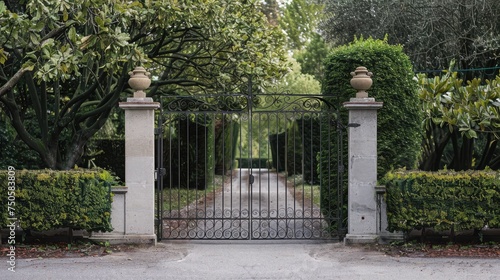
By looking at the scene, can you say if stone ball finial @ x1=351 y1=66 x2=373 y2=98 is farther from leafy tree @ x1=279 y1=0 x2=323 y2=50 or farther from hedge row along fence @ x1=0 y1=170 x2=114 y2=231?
leafy tree @ x1=279 y1=0 x2=323 y2=50

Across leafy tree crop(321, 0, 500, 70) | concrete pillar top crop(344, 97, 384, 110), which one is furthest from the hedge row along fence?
leafy tree crop(321, 0, 500, 70)

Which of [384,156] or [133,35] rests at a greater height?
[133,35]

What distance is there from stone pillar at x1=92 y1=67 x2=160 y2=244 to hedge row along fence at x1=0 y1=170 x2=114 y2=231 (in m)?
0.63

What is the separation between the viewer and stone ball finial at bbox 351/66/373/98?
34.1ft

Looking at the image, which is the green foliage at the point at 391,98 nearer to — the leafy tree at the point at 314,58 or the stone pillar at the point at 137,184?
the stone pillar at the point at 137,184

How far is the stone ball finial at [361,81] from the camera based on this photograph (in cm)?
1038

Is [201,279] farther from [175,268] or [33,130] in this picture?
[33,130]

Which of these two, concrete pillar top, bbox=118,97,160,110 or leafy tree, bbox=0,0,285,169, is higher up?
leafy tree, bbox=0,0,285,169

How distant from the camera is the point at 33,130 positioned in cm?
1681

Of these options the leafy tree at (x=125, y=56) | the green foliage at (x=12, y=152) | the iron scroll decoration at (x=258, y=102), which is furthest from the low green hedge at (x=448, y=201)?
the green foliage at (x=12, y=152)

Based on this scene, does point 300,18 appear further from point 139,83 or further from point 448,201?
point 448,201

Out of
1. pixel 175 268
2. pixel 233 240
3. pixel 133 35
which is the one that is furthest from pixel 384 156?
pixel 133 35

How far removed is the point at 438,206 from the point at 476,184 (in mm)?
664

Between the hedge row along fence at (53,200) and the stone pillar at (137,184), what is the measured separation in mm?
632
